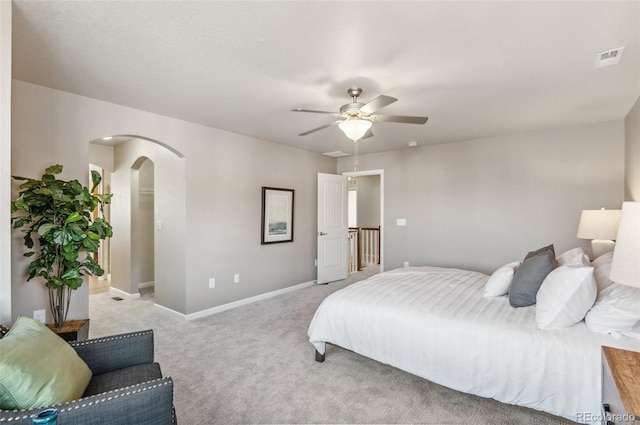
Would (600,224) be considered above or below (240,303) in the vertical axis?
above

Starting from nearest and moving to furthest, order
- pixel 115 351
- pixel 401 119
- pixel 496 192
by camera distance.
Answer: pixel 115 351
pixel 401 119
pixel 496 192

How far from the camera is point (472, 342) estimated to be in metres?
2.00

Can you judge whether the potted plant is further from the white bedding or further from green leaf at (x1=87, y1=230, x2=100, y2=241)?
the white bedding

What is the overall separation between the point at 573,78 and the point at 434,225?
2939 millimetres

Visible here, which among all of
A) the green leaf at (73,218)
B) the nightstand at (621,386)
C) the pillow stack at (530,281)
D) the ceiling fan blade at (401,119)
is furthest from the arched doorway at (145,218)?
the nightstand at (621,386)

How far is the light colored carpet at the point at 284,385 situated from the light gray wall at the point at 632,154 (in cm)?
263

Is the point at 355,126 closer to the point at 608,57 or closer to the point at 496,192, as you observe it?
the point at 608,57

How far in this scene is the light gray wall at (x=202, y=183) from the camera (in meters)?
2.75

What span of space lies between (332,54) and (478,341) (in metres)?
2.18

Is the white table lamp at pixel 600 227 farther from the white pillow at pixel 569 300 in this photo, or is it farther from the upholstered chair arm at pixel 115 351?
the upholstered chair arm at pixel 115 351

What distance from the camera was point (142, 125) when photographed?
3490 mm

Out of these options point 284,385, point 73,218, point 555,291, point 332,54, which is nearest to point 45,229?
point 73,218

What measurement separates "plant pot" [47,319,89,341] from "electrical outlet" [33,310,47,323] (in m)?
0.39

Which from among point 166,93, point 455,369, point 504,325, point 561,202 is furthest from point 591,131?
point 166,93
